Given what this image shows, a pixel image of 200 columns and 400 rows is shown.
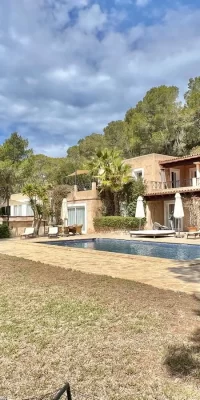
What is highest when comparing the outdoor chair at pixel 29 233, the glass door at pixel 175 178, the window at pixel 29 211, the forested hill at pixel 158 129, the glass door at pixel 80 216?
the forested hill at pixel 158 129

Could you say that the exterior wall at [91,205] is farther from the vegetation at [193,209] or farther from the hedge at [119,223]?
the vegetation at [193,209]

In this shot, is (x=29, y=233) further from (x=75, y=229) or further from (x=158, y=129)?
(x=158, y=129)

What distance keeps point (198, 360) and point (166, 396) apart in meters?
A: 0.85

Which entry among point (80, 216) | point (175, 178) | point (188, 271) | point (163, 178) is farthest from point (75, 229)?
point (188, 271)

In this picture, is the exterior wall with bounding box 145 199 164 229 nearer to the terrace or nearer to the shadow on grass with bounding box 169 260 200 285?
the terrace

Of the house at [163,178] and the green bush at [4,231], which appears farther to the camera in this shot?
the house at [163,178]

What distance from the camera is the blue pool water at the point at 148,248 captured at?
16062 mm

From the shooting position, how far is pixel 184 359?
3.73 metres

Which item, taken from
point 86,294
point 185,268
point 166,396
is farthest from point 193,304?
point 185,268

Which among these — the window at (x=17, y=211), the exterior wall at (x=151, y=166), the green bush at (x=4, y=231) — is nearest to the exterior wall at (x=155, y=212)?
the exterior wall at (x=151, y=166)

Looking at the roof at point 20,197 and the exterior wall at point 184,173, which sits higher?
the exterior wall at point 184,173

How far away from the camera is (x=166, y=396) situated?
3021 mm

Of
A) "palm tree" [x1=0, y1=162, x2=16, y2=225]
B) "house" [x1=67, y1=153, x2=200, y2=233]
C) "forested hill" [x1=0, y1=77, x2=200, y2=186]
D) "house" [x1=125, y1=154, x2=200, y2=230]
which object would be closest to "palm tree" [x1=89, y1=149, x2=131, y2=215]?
"house" [x1=67, y1=153, x2=200, y2=233]

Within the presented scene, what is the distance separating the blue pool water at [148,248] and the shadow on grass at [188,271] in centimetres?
366
